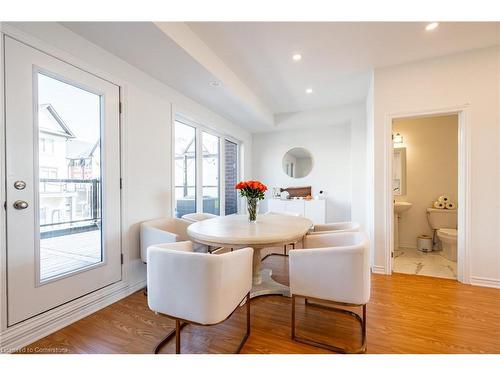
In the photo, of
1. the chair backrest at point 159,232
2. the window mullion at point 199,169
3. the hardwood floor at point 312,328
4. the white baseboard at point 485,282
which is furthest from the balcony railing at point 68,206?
the white baseboard at point 485,282

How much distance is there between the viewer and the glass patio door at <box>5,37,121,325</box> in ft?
5.06

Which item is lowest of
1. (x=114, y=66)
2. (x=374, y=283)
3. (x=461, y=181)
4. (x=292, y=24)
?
(x=374, y=283)

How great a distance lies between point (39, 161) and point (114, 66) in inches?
43.9

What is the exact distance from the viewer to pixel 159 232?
87.3 inches

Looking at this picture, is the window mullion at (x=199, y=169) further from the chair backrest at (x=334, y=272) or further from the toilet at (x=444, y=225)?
the toilet at (x=444, y=225)

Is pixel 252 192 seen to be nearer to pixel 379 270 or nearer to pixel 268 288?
pixel 268 288

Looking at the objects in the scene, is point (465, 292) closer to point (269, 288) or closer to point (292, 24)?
point (269, 288)

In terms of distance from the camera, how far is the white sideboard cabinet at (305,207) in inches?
169

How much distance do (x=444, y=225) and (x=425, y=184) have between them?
0.71 m

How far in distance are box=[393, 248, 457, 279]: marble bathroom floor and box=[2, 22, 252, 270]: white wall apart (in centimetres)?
316

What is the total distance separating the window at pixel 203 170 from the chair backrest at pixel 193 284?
1.77 meters

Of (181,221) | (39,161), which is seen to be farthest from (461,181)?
(39,161)

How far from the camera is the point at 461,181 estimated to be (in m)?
2.57
